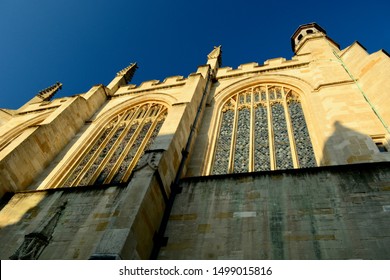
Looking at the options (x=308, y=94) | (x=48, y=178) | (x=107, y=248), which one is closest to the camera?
(x=107, y=248)

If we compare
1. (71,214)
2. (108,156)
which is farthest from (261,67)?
(71,214)

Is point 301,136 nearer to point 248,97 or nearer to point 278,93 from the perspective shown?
point 278,93

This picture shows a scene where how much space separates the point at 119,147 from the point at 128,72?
8.68m

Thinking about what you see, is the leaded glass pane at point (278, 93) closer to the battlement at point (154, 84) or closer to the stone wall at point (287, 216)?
the battlement at point (154, 84)

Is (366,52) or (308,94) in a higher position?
(366,52)

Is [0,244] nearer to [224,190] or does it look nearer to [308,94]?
[224,190]

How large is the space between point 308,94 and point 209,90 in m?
3.75

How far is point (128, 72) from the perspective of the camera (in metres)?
17.7

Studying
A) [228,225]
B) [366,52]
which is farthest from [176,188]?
[366,52]

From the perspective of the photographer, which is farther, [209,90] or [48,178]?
[209,90]

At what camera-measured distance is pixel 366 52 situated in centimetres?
1012

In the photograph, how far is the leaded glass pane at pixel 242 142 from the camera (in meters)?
7.94

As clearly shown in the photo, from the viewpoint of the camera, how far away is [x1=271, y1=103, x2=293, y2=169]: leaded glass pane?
763 centimetres

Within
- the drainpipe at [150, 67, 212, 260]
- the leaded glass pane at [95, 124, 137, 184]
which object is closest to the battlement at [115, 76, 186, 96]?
the leaded glass pane at [95, 124, 137, 184]
